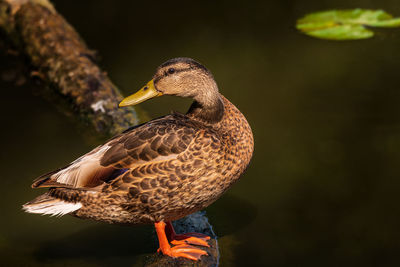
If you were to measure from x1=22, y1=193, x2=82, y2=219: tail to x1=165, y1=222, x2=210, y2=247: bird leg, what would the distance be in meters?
0.65

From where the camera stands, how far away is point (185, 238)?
3.38m

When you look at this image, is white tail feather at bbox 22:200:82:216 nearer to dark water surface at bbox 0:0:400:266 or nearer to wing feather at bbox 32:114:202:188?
wing feather at bbox 32:114:202:188

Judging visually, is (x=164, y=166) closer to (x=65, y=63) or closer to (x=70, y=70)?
(x=70, y=70)

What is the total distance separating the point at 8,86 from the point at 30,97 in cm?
40

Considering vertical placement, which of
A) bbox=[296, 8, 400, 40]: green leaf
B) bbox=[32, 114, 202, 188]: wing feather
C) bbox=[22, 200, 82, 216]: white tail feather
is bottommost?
bbox=[22, 200, 82, 216]: white tail feather

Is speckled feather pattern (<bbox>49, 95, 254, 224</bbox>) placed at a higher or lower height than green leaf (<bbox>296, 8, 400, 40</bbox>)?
lower

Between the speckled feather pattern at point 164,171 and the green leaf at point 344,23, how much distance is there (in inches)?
121

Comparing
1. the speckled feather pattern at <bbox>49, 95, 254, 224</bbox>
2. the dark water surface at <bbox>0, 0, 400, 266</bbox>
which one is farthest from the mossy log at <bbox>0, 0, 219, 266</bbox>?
the speckled feather pattern at <bbox>49, 95, 254, 224</bbox>

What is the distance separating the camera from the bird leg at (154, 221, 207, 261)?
10.4 feet

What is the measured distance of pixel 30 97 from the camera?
5305 millimetres

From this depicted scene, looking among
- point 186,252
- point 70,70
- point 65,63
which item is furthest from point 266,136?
point 65,63

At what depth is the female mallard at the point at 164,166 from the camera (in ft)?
9.66

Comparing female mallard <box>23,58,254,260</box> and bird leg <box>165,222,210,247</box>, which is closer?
female mallard <box>23,58,254,260</box>

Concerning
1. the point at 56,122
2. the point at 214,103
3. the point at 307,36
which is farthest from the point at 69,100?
the point at 307,36
